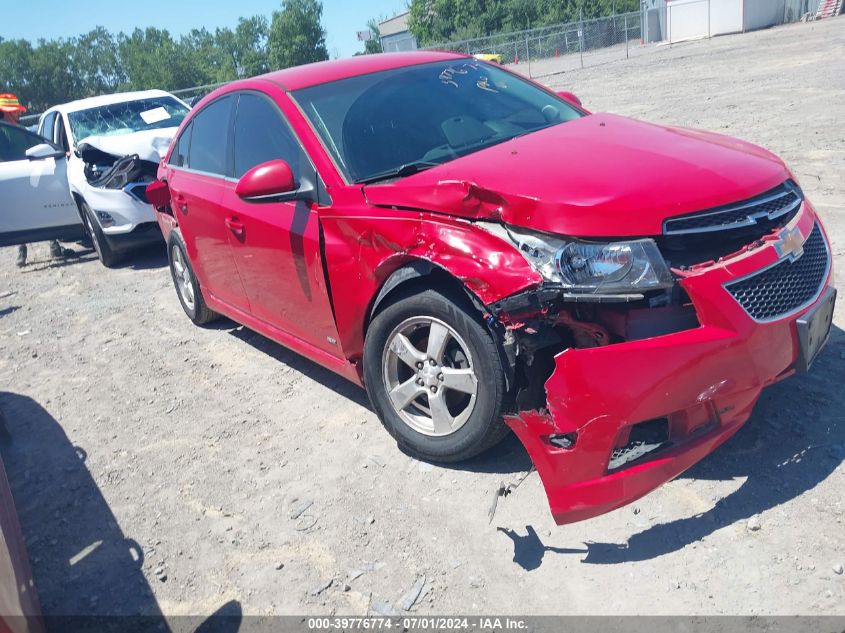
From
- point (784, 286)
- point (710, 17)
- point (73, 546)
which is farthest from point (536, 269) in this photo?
point (710, 17)

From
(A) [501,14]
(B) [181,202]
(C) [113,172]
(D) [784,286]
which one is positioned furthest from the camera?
(A) [501,14]

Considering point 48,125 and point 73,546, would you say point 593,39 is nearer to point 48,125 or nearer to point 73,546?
point 48,125

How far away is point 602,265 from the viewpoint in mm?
2811

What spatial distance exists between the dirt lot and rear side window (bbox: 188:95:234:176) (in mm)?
1379

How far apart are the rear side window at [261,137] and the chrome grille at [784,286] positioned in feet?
7.31

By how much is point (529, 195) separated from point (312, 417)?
2.06m

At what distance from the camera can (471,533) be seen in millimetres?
3135

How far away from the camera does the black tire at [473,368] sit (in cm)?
309

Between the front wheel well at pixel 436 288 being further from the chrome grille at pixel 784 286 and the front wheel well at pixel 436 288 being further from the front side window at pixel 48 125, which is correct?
the front side window at pixel 48 125

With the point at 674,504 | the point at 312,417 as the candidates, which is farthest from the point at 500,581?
the point at 312,417

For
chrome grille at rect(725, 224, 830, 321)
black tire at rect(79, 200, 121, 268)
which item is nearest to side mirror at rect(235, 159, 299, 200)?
chrome grille at rect(725, 224, 830, 321)

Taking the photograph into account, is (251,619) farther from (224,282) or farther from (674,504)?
(224,282)

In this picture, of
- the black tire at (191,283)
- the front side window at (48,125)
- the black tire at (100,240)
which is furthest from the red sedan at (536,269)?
the front side window at (48,125)

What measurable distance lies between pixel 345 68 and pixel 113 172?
487 centimetres
